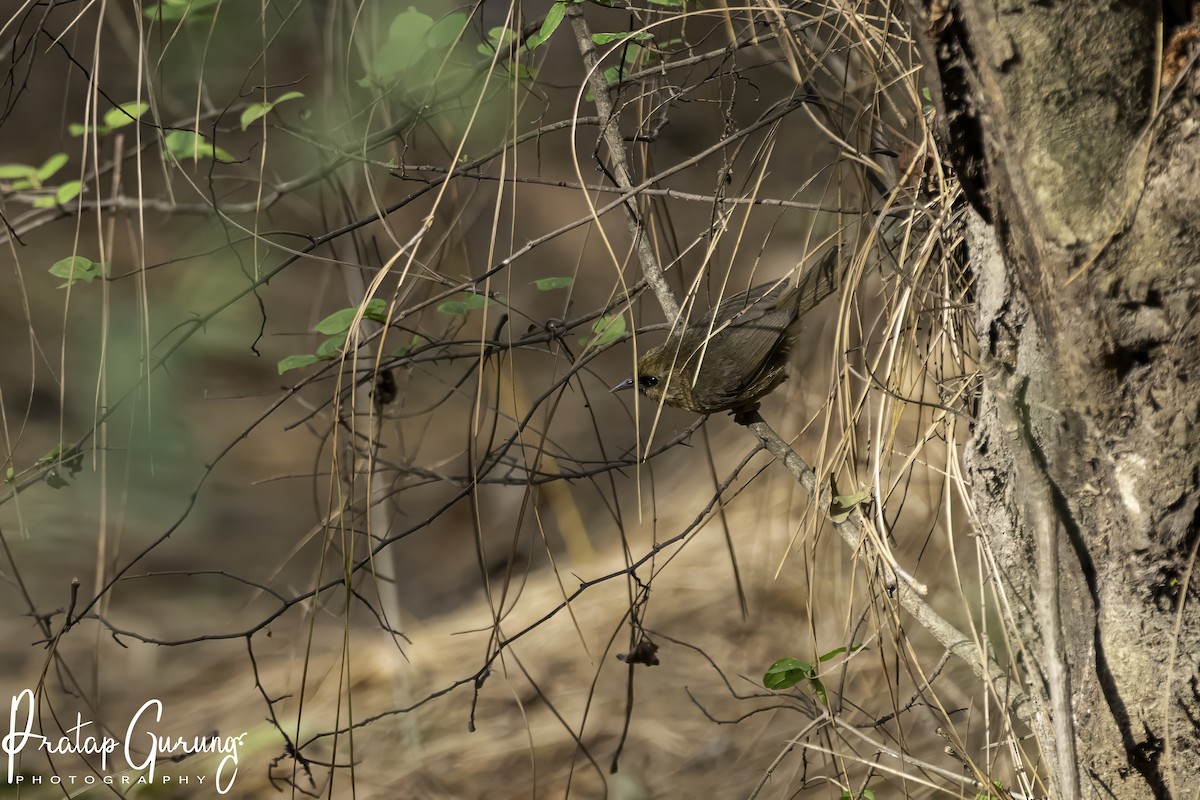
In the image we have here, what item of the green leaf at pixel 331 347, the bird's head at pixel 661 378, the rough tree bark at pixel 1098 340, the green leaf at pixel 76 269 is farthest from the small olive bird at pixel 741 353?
the rough tree bark at pixel 1098 340

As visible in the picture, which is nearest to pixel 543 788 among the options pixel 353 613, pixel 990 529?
pixel 353 613

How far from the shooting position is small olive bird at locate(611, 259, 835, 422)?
3.11 m

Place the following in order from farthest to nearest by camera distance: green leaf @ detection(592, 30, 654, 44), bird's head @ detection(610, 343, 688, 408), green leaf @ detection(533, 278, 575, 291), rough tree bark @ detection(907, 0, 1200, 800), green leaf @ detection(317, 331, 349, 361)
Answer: bird's head @ detection(610, 343, 688, 408)
green leaf @ detection(533, 278, 575, 291)
green leaf @ detection(317, 331, 349, 361)
green leaf @ detection(592, 30, 654, 44)
rough tree bark @ detection(907, 0, 1200, 800)

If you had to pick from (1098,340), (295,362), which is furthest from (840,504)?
(295,362)

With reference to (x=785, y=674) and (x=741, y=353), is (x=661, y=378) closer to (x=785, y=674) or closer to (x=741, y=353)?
(x=741, y=353)

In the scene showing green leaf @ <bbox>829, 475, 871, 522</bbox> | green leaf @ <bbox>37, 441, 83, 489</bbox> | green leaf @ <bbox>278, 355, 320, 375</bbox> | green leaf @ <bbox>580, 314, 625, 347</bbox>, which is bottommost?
green leaf @ <bbox>829, 475, 871, 522</bbox>

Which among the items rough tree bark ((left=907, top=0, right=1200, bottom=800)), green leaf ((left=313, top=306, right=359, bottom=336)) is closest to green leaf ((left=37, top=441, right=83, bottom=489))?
green leaf ((left=313, top=306, right=359, bottom=336))

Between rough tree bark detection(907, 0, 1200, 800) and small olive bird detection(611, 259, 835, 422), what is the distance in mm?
1673

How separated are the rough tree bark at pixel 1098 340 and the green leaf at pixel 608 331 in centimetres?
92

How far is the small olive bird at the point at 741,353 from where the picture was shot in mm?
3109

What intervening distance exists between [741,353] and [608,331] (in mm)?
1254

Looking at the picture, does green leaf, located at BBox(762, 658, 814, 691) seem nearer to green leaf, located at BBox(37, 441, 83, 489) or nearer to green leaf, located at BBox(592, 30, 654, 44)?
green leaf, located at BBox(592, 30, 654, 44)

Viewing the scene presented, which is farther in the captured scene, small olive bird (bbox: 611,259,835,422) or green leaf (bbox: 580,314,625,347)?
small olive bird (bbox: 611,259,835,422)

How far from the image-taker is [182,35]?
368 centimetres
